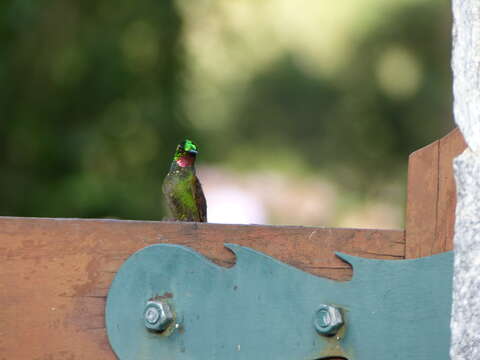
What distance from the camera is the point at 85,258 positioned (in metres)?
1.81

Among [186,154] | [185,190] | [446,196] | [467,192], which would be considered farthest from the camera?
[186,154]

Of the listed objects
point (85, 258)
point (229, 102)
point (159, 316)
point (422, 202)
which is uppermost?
point (229, 102)

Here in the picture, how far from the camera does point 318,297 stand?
5.54 feet

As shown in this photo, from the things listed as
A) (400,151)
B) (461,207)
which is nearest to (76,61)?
(400,151)

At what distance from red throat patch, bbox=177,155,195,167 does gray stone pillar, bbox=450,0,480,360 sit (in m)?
1.77

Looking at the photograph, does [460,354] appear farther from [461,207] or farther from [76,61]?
[76,61]

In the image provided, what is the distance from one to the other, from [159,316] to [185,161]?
141 centimetres

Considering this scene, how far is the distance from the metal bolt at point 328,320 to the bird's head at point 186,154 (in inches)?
58.7

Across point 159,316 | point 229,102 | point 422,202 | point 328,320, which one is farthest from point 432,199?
point 229,102

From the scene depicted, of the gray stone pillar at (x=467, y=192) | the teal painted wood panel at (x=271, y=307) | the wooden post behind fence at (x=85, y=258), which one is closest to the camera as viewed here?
the gray stone pillar at (x=467, y=192)

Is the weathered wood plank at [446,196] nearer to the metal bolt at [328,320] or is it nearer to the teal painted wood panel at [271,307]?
the teal painted wood panel at [271,307]

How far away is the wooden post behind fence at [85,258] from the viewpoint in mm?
1723

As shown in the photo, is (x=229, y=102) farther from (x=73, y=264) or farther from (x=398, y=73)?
(x=73, y=264)

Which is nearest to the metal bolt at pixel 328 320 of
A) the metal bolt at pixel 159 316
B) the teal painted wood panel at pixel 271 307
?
the teal painted wood panel at pixel 271 307
